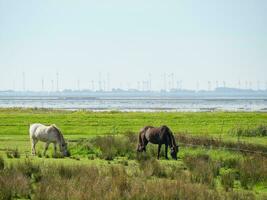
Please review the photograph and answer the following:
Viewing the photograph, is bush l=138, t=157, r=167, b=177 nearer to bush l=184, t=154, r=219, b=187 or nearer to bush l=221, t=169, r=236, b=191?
bush l=184, t=154, r=219, b=187

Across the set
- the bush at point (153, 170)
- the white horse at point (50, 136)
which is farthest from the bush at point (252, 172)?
the white horse at point (50, 136)

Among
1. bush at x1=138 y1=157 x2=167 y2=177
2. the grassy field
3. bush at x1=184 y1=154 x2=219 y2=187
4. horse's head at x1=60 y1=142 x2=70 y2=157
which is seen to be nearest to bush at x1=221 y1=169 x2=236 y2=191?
the grassy field

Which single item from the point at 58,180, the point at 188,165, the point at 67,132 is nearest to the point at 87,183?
the point at 58,180

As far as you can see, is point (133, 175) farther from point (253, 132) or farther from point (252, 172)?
point (253, 132)

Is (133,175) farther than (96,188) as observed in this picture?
Yes

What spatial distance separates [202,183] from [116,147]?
888cm

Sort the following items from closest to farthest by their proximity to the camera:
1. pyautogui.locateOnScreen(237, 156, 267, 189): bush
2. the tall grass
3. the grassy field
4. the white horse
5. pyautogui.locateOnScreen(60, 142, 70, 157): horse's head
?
the tall grass
the grassy field
pyautogui.locateOnScreen(237, 156, 267, 189): bush
pyautogui.locateOnScreen(60, 142, 70, 157): horse's head
the white horse

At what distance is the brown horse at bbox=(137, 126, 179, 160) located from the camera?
73.0 ft

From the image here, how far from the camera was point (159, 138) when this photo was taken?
75.4ft

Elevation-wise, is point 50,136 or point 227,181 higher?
point 50,136

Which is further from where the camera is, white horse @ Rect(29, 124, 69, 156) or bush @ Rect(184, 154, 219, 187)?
white horse @ Rect(29, 124, 69, 156)

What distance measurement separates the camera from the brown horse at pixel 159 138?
22250 mm

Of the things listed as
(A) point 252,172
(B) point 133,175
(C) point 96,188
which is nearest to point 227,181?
(A) point 252,172

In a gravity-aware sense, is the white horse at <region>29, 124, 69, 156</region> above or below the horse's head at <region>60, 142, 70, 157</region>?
above
